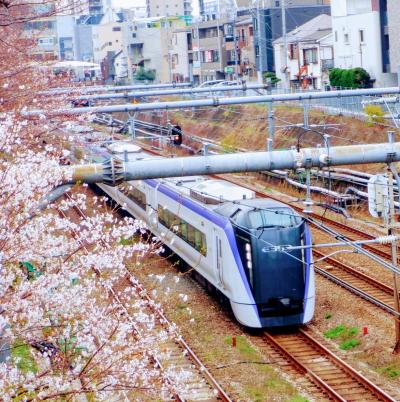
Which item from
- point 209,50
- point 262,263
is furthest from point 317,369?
point 209,50

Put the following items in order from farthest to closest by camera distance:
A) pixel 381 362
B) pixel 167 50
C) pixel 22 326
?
pixel 167 50
pixel 381 362
pixel 22 326

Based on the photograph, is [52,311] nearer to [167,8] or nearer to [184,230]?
[184,230]

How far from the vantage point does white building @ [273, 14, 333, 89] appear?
49.1 meters

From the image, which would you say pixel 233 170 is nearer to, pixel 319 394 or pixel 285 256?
pixel 285 256

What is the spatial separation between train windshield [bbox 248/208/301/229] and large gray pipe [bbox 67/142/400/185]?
3.26 feet

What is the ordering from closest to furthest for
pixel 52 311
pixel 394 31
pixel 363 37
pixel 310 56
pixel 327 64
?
pixel 52 311
pixel 394 31
pixel 363 37
pixel 327 64
pixel 310 56

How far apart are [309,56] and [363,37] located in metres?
7.04

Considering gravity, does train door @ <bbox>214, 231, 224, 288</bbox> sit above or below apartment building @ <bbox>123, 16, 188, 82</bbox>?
below

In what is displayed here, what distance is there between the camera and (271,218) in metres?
14.9

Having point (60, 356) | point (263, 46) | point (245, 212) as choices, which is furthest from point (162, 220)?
point (263, 46)

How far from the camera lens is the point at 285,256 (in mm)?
14797

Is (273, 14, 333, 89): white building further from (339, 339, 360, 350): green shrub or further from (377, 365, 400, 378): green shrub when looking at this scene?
(377, 365, 400, 378): green shrub

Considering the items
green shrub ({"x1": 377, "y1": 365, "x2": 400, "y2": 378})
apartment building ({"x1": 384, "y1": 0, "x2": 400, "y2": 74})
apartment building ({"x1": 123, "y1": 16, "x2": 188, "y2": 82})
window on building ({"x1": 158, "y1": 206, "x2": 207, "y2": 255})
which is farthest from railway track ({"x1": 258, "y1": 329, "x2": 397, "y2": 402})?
apartment building ({"x1": 123, "y1": 16, "x2": 188, "y2": 82})

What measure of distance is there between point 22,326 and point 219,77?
2390 inches
